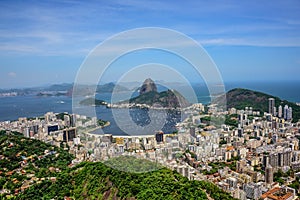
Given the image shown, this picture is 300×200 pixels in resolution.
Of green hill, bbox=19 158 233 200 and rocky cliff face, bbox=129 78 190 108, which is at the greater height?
rocky cliff face, bbox=129 78 190 108

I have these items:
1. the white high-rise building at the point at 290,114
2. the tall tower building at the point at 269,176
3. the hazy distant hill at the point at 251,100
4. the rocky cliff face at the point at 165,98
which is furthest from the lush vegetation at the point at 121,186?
the hazy distant hill at the point at 251,100

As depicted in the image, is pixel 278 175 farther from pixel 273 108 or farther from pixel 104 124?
pixel 273 108

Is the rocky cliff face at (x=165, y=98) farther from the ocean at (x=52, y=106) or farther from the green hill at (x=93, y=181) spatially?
the green hill at (x=93, y=181)

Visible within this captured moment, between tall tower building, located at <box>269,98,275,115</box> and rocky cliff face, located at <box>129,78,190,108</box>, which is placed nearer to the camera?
rocky cliff face, located at <box>129,78,190,108</box>

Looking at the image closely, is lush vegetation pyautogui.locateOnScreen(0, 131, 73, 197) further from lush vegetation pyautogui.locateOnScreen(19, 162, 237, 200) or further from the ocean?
the ocean

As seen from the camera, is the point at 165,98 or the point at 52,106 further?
the point at 52,106

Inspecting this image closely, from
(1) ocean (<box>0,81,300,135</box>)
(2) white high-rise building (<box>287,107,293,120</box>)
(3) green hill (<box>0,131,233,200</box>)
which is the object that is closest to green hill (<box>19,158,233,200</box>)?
(3) green hill (<box>0,131,233,200</box>)

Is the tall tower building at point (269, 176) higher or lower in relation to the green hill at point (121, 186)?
lower

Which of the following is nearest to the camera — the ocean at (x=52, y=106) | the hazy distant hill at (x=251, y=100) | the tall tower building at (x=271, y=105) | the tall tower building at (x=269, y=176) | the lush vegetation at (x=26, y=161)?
the ocean at (x=52, y=106)

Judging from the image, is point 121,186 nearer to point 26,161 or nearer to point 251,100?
point 26,161

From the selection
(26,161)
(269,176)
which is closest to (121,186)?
(269,176)

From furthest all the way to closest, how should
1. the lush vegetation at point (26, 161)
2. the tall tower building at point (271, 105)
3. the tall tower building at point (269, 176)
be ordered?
the tall tower building at point (271, 105) < the tall tower building at point (269, 176) < the lush vegetation at point (26, 161)
